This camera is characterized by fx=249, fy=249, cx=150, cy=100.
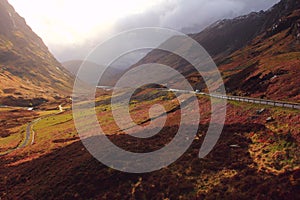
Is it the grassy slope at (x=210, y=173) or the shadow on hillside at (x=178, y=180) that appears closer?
the shadow on hillside at (x=178, y=180)

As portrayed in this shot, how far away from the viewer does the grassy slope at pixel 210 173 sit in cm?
2372

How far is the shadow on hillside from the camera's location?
23056mm

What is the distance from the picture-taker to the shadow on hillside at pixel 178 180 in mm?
23056

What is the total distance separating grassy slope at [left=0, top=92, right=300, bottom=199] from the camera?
23.7 meters

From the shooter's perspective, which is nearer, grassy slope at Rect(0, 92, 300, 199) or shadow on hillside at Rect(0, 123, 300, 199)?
shadow on hillside at Rect(0, 123, 300, 199)

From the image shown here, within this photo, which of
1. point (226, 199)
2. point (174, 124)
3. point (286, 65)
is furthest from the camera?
point (286, 65)

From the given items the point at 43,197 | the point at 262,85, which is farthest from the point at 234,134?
the point at 262,85

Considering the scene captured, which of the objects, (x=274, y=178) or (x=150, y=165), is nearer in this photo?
(x=274, y=178)

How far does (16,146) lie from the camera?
74.4m

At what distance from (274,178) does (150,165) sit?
49.7ft

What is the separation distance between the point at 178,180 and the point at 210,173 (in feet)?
12.0

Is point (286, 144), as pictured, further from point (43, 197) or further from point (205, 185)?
point (43, 197)

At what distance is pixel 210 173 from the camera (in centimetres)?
2773

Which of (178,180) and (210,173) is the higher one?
(210,173)
